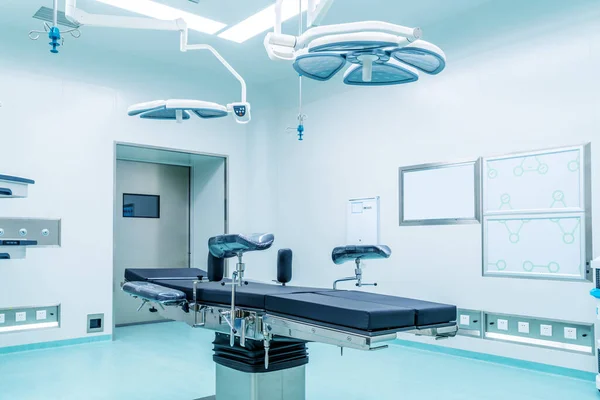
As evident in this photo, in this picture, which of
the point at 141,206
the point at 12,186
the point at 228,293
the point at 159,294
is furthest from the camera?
the point at 141,206

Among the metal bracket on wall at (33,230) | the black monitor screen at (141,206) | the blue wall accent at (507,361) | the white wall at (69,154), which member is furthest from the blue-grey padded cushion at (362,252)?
the black monitor screen at (141,206)

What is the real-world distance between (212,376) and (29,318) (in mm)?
2181

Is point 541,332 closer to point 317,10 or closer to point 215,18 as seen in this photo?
point 317,10

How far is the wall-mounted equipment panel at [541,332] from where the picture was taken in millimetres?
3934

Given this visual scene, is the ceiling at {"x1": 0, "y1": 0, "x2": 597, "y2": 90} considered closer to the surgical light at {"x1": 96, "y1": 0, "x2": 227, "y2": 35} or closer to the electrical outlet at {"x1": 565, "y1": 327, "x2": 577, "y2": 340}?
the surgical light at {"x1": 96, "y1": 0, "x2": 227, "y2": 35}

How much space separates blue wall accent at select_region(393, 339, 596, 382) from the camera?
393 cm

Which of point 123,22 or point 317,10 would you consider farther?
point 123,22

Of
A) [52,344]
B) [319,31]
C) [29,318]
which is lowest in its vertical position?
[52,344]

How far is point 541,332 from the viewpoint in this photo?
13.7 ft

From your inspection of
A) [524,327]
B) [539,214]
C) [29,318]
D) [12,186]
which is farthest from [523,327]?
[29,318]

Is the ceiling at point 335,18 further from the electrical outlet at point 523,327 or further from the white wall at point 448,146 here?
the electrical outlet at point 523,327

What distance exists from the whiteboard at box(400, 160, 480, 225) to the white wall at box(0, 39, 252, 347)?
2877mm

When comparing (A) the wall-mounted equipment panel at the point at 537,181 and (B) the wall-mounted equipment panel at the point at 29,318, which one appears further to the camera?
(B) the wall-mounted equipment panel at the point at 29,318

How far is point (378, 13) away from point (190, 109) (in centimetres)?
231
